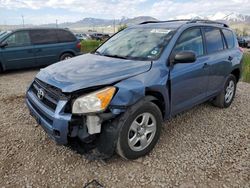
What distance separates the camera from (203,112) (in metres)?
4.70

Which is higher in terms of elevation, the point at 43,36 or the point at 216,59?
the point at 216,59

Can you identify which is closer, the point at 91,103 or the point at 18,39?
the point at 91,103

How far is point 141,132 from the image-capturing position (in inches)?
120

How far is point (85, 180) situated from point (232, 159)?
6.34 ft

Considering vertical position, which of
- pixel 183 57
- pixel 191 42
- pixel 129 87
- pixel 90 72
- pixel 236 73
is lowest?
pixel 236 73

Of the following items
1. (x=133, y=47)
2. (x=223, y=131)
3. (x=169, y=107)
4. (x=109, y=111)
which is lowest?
(x=223, y=131)

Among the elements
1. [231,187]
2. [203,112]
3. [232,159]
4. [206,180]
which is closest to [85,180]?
[206,180]

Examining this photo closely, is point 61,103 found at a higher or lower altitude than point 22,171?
higher

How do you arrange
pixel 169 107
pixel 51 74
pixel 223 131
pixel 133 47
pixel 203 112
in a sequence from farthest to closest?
pixel 203 112 < pixel 223 131 < pixel 133 47 < pixel 169 107 < pixel 51 74

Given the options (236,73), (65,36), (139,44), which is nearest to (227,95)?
(236,73)

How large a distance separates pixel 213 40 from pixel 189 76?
1.21 m

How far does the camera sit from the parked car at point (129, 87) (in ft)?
8.57

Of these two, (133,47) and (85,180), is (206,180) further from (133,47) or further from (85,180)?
(133,47)

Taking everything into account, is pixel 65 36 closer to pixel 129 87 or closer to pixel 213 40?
pixel 213 40
